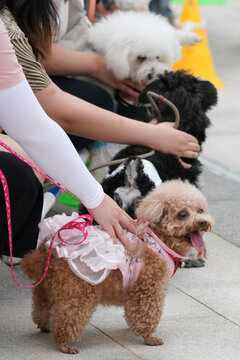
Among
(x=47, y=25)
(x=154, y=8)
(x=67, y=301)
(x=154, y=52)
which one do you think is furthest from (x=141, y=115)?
(x=154, y=8)

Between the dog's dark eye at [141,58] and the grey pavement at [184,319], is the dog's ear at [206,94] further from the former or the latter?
the dog's dark eye at [141,58]

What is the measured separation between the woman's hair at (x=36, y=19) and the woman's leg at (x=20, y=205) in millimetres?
605

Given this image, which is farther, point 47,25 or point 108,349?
point 47,25

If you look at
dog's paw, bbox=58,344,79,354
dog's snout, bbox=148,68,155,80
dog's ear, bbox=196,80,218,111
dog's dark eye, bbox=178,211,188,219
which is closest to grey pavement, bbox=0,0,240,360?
dog's paw, bbox=58,344,79,354

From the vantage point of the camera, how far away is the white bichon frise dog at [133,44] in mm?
4035

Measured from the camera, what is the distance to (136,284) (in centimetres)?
231

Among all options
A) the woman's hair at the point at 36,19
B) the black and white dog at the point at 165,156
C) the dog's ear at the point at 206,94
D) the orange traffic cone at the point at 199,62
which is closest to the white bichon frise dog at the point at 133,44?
the black and white dog at the point at 165,156

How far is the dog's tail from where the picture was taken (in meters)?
2.27

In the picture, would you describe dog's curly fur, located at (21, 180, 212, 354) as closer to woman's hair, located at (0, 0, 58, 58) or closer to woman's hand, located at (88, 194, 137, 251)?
woman's hand, located at (88, 194, 137, 251)

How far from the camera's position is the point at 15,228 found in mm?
2385

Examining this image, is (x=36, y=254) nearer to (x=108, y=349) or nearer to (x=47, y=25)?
(x=108, y=349)

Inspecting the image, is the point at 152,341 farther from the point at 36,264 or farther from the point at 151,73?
the point at 151,73

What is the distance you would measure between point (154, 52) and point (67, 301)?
7.66ft

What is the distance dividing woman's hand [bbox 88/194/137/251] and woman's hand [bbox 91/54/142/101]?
1.91m
